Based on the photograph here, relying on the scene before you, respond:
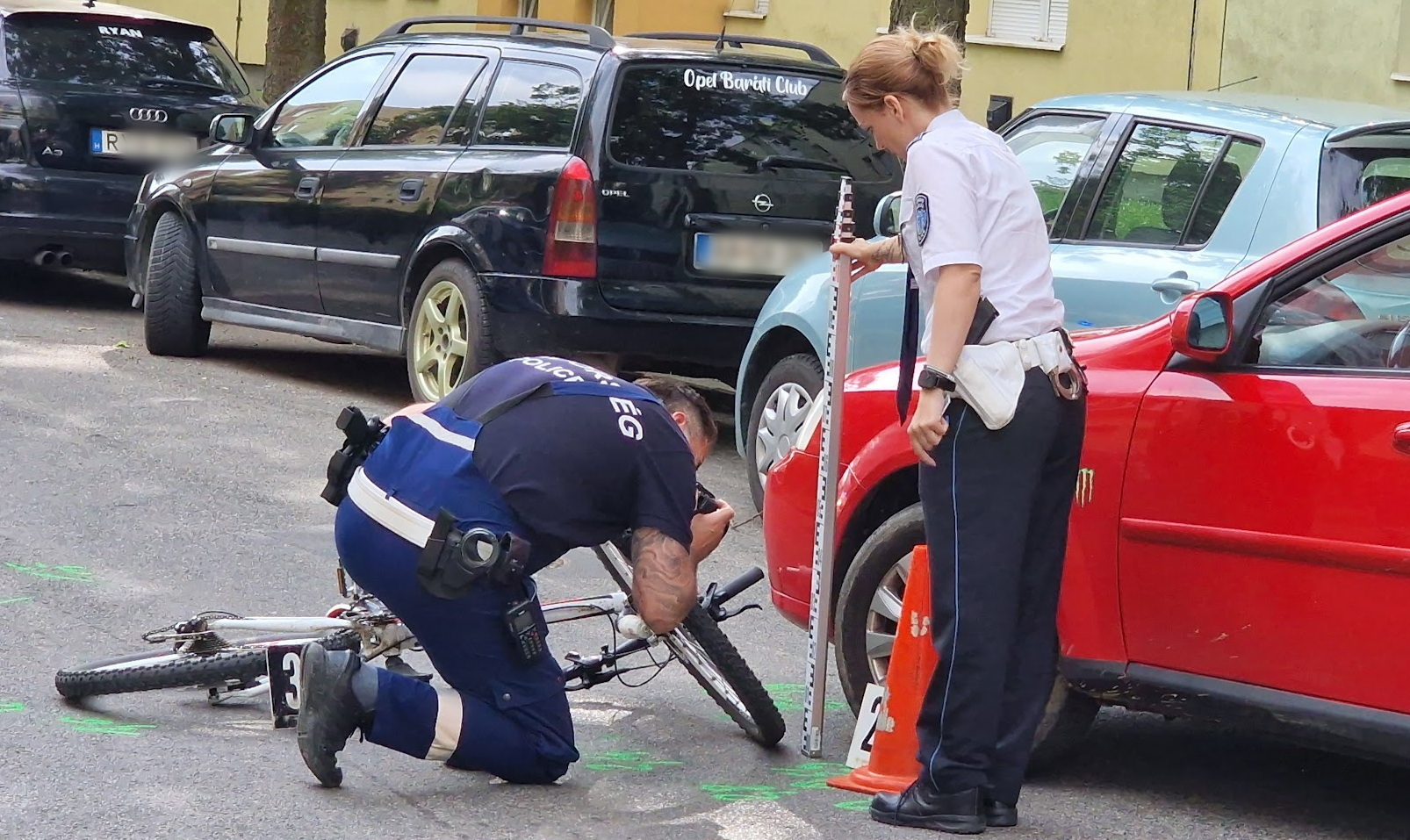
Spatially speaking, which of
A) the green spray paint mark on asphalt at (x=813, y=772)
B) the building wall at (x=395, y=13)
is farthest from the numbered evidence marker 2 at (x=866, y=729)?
the building wall at (x=395, y=13)

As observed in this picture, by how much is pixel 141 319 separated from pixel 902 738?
9.15 meters

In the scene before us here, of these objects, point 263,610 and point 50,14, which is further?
point 50,14

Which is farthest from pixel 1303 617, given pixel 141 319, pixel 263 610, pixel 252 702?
pixel 141 319

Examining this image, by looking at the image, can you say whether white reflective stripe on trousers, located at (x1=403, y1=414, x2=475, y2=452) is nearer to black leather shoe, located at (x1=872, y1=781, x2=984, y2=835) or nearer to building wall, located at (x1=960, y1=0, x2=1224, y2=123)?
black leather shoe, located at (x1=872, y1=781, x2=984, y2=835)

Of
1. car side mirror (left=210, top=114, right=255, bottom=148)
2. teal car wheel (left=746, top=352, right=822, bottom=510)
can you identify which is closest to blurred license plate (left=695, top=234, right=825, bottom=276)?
teal car wheel (left=746, top=352, right=822, bottom=510)

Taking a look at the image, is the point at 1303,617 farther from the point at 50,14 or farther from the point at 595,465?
the point at 50,14

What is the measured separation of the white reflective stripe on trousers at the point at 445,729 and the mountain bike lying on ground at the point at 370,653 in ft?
1.21

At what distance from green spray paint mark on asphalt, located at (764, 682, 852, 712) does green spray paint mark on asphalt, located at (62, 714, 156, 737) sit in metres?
1.59

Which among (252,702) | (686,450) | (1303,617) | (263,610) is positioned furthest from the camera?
(263,610)

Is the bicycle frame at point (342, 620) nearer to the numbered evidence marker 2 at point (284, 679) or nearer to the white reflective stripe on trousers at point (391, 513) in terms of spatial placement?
the numbered evidence marker 2 at point (284, 679)

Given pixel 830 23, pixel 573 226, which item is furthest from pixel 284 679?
pixel 830 23

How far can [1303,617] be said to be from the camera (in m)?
4.06

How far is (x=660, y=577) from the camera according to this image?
4254mm

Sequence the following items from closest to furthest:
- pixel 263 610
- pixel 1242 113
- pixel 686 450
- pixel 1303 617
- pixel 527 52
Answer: pixel 1303 617
pixel 686 450
pixel 263 610
pixel 1242 113
pixel 527 52
